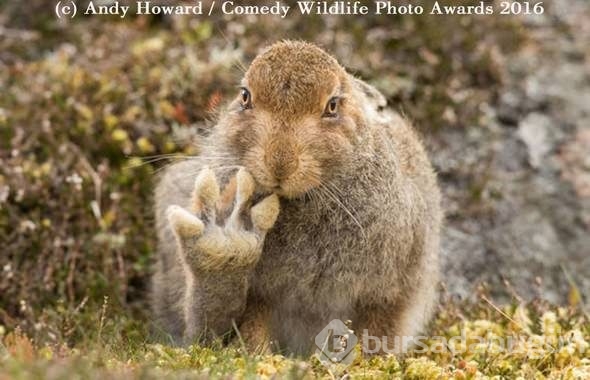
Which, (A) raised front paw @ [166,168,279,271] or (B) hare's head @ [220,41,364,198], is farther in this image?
(A) raised front paw @ [166,168,279,271]

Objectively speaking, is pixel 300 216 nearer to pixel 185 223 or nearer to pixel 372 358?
pixel 185 223

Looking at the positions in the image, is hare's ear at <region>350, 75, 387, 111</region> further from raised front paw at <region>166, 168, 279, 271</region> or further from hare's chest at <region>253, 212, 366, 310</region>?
raised front paw at <region>166, 168, 279, 271</region>

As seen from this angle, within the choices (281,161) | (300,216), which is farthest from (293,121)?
(300,216)

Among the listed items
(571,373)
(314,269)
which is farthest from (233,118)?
(571,373)

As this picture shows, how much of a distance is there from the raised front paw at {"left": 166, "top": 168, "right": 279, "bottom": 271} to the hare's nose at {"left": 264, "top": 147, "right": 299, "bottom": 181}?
0.25m

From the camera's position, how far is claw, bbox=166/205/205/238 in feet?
16.5

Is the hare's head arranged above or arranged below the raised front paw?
above

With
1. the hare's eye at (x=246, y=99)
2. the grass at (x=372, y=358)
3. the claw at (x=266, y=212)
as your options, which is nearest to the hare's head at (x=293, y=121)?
the hare's eye at (x=246, y=99)

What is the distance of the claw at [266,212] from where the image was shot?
5.04 meters

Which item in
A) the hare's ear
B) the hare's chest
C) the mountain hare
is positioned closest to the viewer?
the mountain hare

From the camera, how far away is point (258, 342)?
218 inches

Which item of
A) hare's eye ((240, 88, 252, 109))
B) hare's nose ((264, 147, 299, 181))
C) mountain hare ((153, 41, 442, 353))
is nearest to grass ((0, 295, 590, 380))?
mountain hare ((153, 41, 442, 353))

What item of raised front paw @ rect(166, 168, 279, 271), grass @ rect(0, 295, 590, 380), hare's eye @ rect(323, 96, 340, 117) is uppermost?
hare's eye @ rect(323, 96, 340, 117)

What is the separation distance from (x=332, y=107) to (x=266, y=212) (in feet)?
2.18
